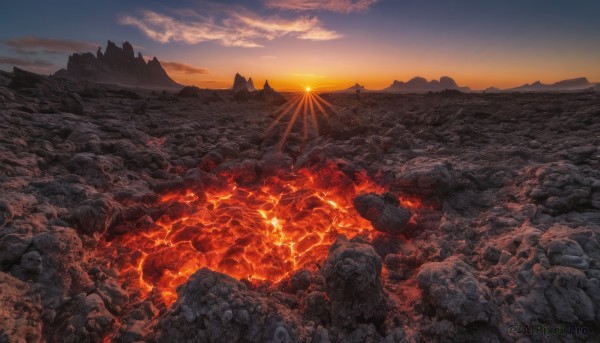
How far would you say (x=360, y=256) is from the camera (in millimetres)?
3881

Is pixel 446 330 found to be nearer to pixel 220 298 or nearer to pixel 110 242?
pixel 220 298

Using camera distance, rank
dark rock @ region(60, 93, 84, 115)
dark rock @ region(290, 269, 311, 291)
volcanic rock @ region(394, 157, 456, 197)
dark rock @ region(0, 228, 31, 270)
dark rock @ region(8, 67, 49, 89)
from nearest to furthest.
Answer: dark rock @ region(0, 228, 31, 270) → dark rock @ region(290, 269, 311, 291) → volcanic rock @ region(394, 157, 456, 197) → dark rock @ region(60, 93, 84, 115) → dark rock @ region(8, 67, 49, 89)

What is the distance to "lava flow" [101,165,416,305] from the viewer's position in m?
5.27

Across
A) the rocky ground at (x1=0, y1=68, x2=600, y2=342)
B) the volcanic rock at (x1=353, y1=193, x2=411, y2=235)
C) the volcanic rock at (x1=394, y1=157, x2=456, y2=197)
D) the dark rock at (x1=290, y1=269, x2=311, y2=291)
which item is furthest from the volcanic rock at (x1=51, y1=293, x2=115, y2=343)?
the volcanic rock at (x1=394, y1=157, x2=456, y2=197)

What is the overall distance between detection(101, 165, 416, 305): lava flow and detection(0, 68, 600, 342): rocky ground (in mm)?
468

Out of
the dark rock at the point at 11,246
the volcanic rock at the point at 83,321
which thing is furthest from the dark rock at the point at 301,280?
the dark rock at the point at 11,246

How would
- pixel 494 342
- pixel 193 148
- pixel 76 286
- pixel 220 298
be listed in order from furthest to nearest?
pixel 193 148, pixel 76 286, pixel 220 298, pixel 494 342

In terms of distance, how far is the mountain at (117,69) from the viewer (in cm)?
13750

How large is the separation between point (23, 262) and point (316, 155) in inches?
304

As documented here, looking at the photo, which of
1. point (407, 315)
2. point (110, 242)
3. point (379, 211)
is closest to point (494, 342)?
point (407, 315)

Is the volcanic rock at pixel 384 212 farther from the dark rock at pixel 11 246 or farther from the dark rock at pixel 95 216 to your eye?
the dark rock at pixel 11 246

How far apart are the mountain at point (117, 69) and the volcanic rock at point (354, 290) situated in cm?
16594

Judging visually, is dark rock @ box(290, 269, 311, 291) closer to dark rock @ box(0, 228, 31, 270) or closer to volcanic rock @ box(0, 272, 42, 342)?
volcanic rock @ box(0, 272, 42, 342)

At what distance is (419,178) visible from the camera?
6996 mm
